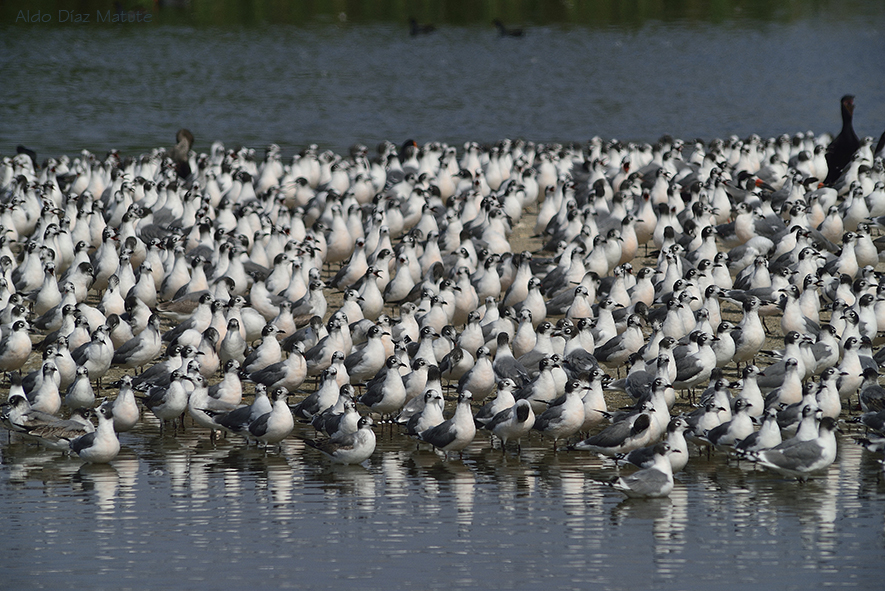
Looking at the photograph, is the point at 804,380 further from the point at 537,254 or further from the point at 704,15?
the point at 704,15

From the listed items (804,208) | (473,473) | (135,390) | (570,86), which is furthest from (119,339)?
(570,86)

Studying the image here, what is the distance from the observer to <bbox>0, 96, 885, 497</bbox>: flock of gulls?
15.8 m

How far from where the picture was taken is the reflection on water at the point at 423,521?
12.2 m

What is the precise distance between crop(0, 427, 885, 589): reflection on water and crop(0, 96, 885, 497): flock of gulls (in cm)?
40

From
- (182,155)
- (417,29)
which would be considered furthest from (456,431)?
(417,29)

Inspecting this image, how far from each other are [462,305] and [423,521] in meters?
7.95

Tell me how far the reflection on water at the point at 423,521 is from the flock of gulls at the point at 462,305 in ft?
1.31

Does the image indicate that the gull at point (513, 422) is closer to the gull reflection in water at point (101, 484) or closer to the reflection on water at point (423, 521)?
the reflection on water at point (423, 521)

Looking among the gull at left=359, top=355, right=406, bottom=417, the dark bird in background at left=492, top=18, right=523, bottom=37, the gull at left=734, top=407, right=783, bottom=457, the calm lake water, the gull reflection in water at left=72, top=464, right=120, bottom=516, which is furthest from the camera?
the dark bird in background at left=492, top=18, right=523, bottom=37

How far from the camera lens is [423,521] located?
532 inches

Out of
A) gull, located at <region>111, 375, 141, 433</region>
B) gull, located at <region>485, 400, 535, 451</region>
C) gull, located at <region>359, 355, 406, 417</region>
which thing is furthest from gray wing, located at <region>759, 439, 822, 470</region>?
gull, located at <region>111, 375, 141, 433</region>

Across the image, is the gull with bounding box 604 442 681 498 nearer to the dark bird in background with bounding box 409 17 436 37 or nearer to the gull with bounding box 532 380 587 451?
the gull with bounding box 532 380 587 451

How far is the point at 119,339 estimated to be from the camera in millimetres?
19438

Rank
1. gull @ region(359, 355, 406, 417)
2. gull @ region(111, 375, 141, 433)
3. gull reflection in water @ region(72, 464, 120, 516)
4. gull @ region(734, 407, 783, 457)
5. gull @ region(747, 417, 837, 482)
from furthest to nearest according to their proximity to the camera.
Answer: gull @ region(359, 355, 406, 417) < gull @ region(111, 375, 141, 433) < gull @ region(734, 407, 783, 457) < gull @ region(747, 417, 837, 482) < gull reflection in water @ region(72, 464, 120, 516)
